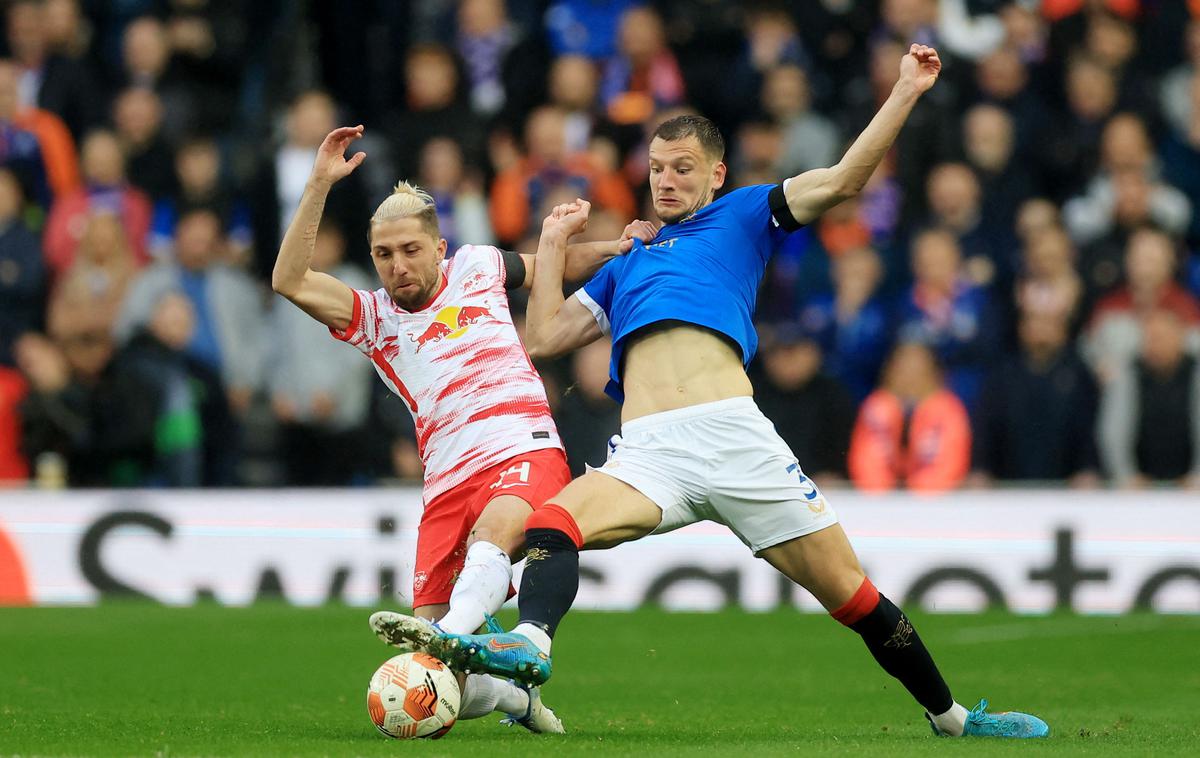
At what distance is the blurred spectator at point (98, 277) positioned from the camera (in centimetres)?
1623

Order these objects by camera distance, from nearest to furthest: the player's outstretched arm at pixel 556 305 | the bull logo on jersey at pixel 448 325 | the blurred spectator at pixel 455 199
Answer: the player's outstretched arm at pixel 556 305 < the bull logo on jersey at pixel 448 325 < the blurred spectator at pixel 455 199

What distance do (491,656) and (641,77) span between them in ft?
36.3

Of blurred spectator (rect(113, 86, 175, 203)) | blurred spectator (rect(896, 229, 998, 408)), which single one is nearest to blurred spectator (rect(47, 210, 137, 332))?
blurred spectator (rect(113, 86, 175, 203))

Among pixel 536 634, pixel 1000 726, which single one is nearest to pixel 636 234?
pixel 536 634

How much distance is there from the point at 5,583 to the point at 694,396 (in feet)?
31.5

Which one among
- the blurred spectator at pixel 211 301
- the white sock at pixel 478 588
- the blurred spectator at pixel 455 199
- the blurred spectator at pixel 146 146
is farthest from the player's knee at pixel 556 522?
the blurred spectator at pixel 146 146

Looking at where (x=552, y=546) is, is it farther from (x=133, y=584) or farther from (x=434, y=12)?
(x=434, y=12)

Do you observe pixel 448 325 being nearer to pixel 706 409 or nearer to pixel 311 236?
pixel 311 236

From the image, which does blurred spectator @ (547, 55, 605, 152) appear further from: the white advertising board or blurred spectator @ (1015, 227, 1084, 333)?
blurred spectator @ (1015, 227, 1084, 333)

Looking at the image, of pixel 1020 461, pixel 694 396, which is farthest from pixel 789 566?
pixel 1020 461

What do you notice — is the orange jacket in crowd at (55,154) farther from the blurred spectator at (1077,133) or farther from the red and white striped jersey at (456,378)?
the red and white striped jersey at (456,378)

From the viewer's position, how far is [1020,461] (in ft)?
50.2

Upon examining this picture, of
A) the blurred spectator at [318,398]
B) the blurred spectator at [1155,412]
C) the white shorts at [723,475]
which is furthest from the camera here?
the blurred spectator at [318,398]

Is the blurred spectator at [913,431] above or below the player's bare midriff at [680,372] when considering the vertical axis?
below
